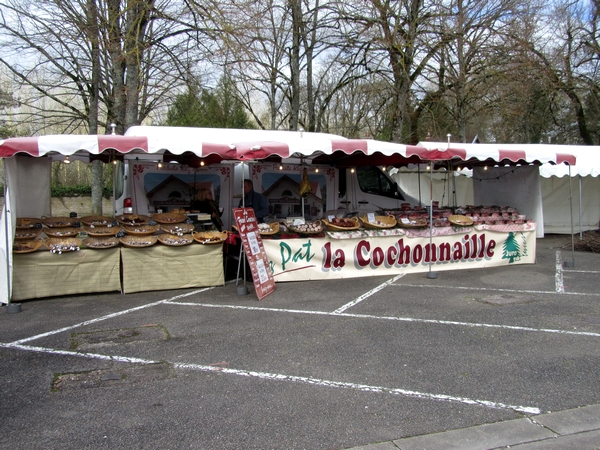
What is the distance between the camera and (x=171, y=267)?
6.92 m

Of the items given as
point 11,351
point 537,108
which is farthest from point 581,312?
point 537,108

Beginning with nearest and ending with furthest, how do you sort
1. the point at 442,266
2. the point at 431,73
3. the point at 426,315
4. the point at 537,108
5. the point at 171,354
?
1. the point at 171,354
2. the point at 426,315
3. the point at 442,266
4. the point at 431,73
5. the point at 537,108

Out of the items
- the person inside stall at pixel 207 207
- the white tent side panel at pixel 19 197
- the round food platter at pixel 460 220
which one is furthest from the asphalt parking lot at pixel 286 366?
the person inside stall at pixel 207 207

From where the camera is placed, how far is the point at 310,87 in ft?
55.0

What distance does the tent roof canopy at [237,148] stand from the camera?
5.88 meters

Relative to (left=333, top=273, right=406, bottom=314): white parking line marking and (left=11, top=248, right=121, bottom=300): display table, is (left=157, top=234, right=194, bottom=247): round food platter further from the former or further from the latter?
(left=333, top=273, right=406, bottom=314): white parking line marking

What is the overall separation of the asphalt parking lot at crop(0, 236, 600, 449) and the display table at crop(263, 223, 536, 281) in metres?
0.91

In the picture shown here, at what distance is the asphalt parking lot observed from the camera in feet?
10.0

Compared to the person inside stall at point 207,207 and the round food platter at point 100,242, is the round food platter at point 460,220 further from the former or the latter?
the round food platter at point 100,242

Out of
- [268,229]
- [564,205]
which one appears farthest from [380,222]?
[564,205]

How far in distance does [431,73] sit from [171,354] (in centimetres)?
1491

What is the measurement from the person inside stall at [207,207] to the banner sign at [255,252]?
2.68 meters

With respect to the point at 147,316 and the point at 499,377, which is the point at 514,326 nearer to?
the point at 499,377

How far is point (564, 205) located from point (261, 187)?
1050 centimetres
